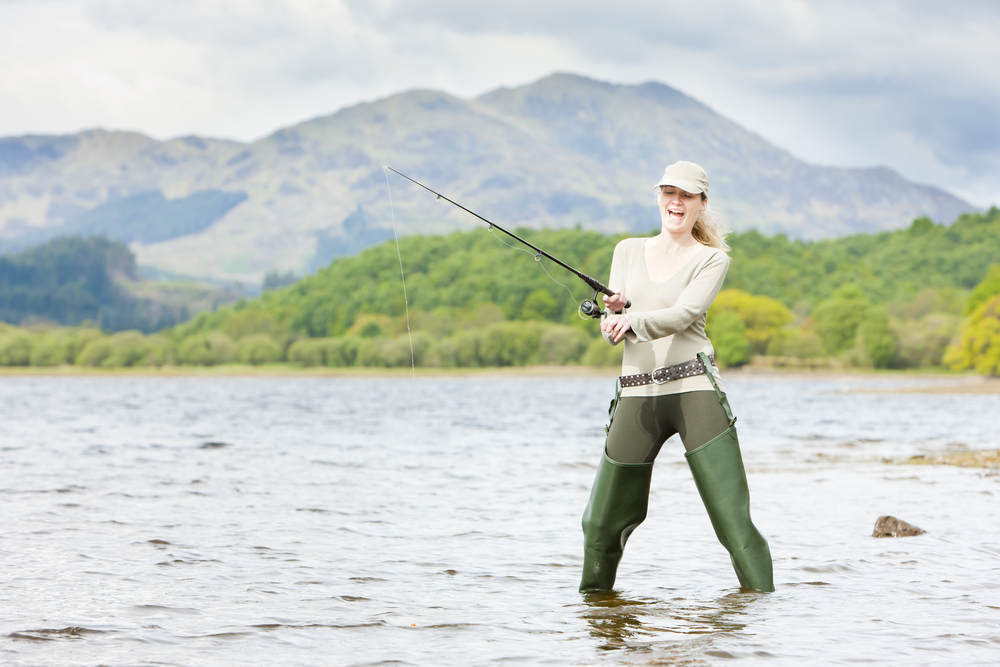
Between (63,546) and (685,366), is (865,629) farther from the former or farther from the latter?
(63,546)

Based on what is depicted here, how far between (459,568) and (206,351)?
171120mm

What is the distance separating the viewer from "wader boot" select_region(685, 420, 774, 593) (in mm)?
7141

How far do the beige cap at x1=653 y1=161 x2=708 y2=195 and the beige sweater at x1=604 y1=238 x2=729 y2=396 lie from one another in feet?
1.46

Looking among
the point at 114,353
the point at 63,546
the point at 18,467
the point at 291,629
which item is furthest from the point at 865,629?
the point at 114,353

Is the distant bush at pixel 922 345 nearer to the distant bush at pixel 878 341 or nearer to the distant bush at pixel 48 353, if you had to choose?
the distant bush at pixel 878 341

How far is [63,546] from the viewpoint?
10734mm

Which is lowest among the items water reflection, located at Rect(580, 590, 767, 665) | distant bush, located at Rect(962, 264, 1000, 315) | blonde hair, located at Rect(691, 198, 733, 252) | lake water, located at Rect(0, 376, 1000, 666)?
lake water, located at Rect(0, 376, 1000, 666)

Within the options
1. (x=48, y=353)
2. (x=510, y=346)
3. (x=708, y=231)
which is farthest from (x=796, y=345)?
(x=708, y=231)

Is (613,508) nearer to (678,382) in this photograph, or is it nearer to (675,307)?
(678,382)

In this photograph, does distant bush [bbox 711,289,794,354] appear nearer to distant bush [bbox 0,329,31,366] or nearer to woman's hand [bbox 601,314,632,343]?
distant bush [bbox 0,329,31,366]

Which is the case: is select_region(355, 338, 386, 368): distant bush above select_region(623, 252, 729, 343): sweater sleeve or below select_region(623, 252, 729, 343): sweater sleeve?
below

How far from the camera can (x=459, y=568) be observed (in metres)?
9.83

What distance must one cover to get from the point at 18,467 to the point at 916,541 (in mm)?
16892

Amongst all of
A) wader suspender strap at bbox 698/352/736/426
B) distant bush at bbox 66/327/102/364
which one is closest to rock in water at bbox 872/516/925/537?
wader suspender strap at bbox 698/352/736/426
